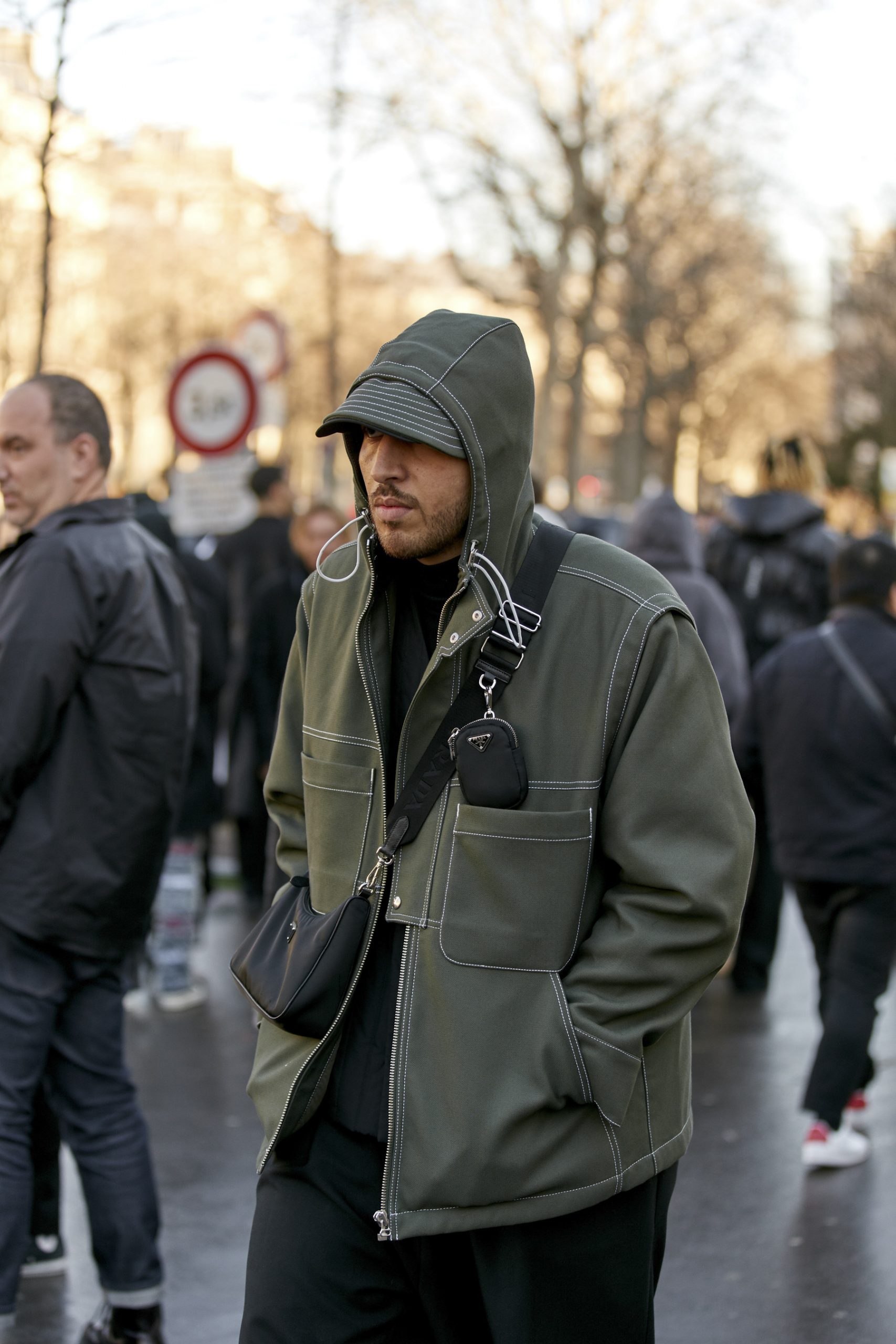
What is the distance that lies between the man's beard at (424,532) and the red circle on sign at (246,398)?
8.35 meters

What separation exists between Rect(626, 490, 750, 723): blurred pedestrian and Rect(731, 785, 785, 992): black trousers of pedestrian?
0.73 metres

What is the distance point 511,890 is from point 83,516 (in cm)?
192

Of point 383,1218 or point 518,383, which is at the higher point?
point 518,383

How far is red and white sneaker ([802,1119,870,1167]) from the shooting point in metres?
5.17

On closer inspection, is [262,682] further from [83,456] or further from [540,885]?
[540,885]

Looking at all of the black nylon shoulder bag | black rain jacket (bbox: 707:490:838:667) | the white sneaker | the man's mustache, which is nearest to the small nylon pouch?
the black nylon shoulder bag

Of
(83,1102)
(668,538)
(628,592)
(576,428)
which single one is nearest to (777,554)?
(668,538)

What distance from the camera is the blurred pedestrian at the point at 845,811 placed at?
5156 mm

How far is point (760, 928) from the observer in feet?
24.0

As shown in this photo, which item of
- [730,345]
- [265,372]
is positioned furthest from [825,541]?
[730,345]

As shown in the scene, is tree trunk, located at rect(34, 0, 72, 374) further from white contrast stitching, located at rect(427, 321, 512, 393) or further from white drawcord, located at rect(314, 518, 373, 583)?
white contrast stitching, located at rect(427, 321, 512, 393)

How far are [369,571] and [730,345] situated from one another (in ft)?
136

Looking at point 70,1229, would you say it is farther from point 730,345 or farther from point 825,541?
point 730,345

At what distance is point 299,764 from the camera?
2.93 metres
